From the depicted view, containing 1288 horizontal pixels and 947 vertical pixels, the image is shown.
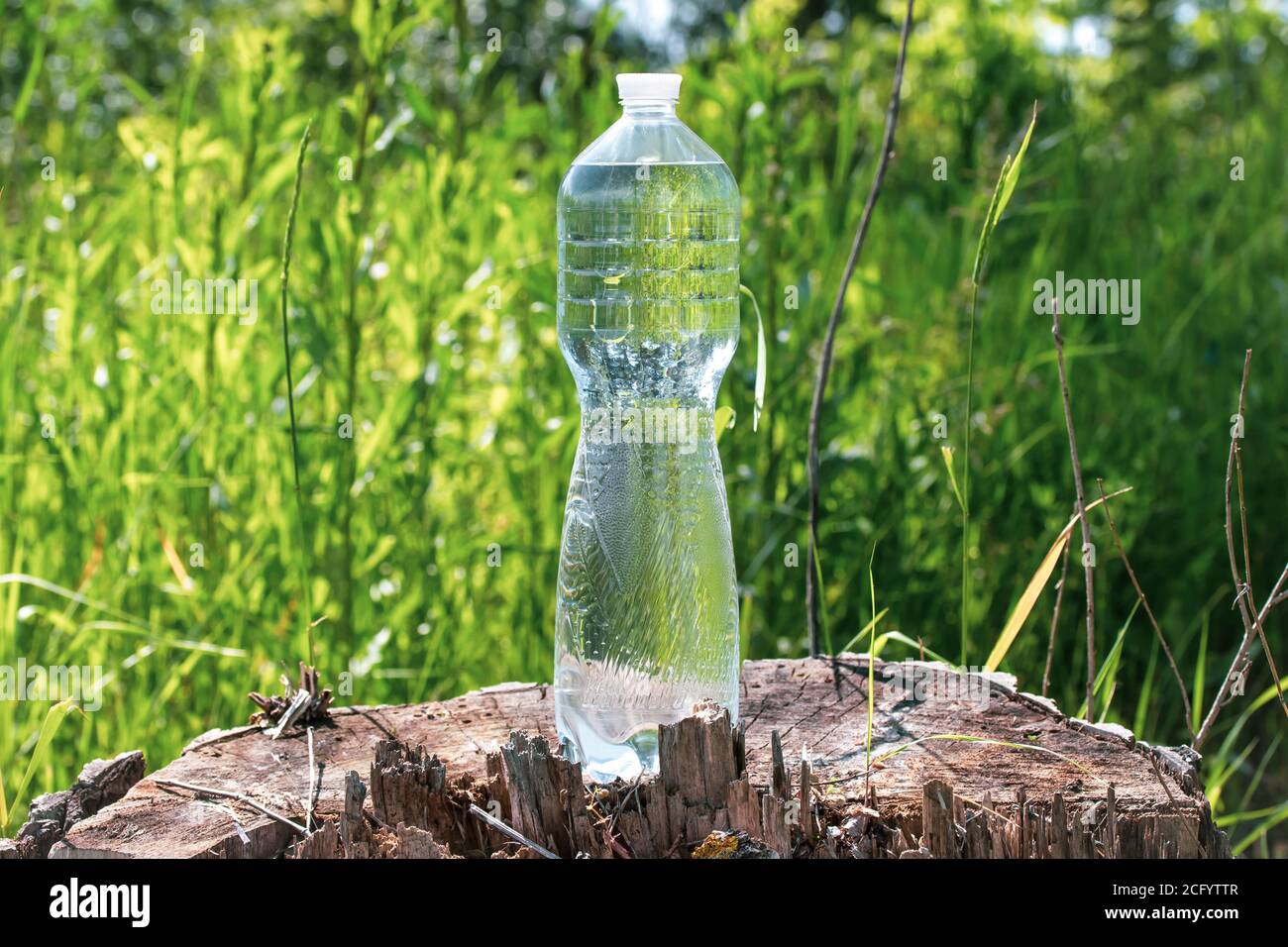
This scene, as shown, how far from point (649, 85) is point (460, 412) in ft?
5.43

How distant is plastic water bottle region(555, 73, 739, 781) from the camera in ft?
6.34

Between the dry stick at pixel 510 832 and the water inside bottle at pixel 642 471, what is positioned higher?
the water inside bottle at pixel 642 471

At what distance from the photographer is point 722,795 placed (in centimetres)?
167

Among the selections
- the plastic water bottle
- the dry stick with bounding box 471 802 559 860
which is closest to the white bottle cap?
the plastic water bottle

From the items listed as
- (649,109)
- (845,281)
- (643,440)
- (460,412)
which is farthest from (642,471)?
(460,412)

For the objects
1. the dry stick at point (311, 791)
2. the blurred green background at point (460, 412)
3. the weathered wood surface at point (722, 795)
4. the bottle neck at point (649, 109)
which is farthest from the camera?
the blurred green background at point (460, 412)

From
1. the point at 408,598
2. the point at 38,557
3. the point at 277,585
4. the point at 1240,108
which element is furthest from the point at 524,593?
the point at 1240,108

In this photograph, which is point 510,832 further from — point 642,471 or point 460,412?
point 460,412

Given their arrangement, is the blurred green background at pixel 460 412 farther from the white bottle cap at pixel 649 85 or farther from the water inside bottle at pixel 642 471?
the white bottle cap at pixel 649 85

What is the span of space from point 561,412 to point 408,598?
1.65ft

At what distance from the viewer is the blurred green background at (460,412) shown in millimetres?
2762

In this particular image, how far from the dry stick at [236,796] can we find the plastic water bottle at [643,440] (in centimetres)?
39

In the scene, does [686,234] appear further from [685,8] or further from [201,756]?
[685,8]

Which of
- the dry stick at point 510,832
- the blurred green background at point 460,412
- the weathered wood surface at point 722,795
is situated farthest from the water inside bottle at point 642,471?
the blurred green background at point 460,412
